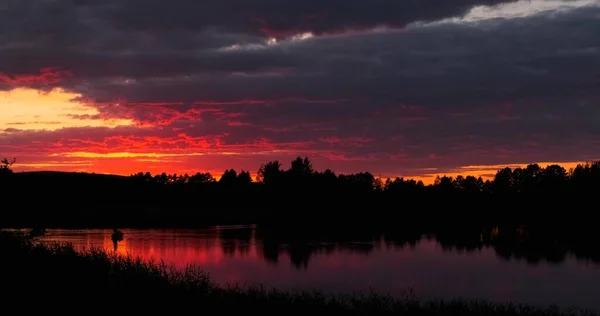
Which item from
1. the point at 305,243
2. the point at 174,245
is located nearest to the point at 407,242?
the point at 305,243

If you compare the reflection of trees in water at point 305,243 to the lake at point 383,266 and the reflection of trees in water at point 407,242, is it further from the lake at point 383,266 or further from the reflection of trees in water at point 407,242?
the lake at point 383,266

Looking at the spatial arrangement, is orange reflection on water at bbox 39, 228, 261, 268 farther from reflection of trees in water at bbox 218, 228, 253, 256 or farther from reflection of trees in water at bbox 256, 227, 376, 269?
reflection of trees in water at bbox 256, 227, 376, 269

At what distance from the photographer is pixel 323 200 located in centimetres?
14512

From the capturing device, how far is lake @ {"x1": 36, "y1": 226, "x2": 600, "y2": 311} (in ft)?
130

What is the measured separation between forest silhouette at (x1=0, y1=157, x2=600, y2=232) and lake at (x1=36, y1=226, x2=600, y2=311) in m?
39.9

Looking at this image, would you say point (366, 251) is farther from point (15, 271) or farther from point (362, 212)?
point (362, 212)

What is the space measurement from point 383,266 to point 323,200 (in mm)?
94077

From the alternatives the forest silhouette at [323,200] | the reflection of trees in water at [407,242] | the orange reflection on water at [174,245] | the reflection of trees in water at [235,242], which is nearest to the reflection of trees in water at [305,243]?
the reflection of trees in water at [407,242]

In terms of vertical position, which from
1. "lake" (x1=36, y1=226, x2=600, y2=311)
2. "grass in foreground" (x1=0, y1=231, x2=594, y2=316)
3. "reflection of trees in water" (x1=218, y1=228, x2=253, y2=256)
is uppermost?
"grass in foreground" (x1=0, y1=231, x2=594, y2=316)

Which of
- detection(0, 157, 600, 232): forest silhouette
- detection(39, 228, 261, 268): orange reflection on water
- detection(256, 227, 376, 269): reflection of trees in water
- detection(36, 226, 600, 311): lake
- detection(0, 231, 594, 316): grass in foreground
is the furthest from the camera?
detection(0, 157, 600, 232): forest silhouette

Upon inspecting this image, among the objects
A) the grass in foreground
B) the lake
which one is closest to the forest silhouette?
the lake

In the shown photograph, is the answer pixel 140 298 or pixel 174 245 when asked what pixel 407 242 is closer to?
pixel 174 245

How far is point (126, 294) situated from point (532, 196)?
122 metres

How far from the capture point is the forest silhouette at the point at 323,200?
114 m
